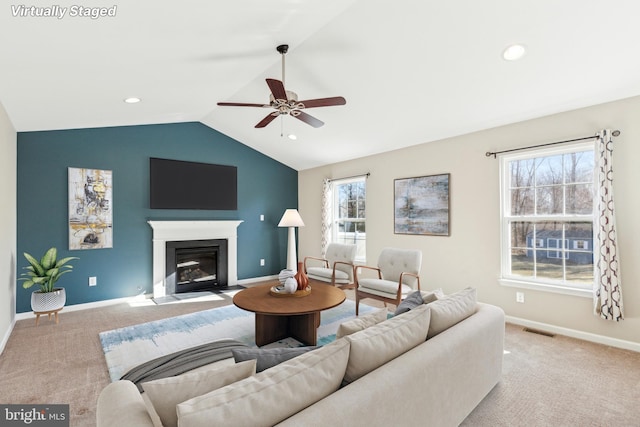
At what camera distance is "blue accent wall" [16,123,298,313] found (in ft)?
13.2

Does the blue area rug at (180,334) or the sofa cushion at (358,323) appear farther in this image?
the blue area rug at (180,334)

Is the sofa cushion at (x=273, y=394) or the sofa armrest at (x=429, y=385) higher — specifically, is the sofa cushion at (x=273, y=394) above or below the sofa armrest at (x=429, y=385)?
above

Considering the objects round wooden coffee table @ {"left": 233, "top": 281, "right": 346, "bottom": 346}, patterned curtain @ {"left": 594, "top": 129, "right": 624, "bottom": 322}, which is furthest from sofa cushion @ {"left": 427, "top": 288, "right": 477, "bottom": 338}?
patterned curtain @ {"left": 594, "top": 129, "right": 624, "bottom": 322}

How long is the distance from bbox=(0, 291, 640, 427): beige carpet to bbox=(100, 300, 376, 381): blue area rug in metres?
0.14

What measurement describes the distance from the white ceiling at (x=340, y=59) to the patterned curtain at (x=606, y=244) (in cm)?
60

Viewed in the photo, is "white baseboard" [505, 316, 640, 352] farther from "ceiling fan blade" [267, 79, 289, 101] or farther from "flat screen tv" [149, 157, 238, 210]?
"flat screen tv" [149, 157, 238, 210]

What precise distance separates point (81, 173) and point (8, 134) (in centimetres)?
98

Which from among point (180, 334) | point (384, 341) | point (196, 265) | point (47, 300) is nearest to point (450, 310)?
point (384, 341)

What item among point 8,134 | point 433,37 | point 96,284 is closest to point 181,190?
point 96,284

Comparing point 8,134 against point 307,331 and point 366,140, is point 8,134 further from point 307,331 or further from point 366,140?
point 366,140

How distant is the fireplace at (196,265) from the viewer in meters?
5.11

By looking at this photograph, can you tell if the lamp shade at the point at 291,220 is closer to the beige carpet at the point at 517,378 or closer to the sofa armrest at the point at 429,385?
the beige carpet at the point at 517,378

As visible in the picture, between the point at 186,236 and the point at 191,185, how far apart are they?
0.89m

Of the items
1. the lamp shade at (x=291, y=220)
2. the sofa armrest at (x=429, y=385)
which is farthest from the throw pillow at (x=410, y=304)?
the lamp shade at (x=291, y=220)
